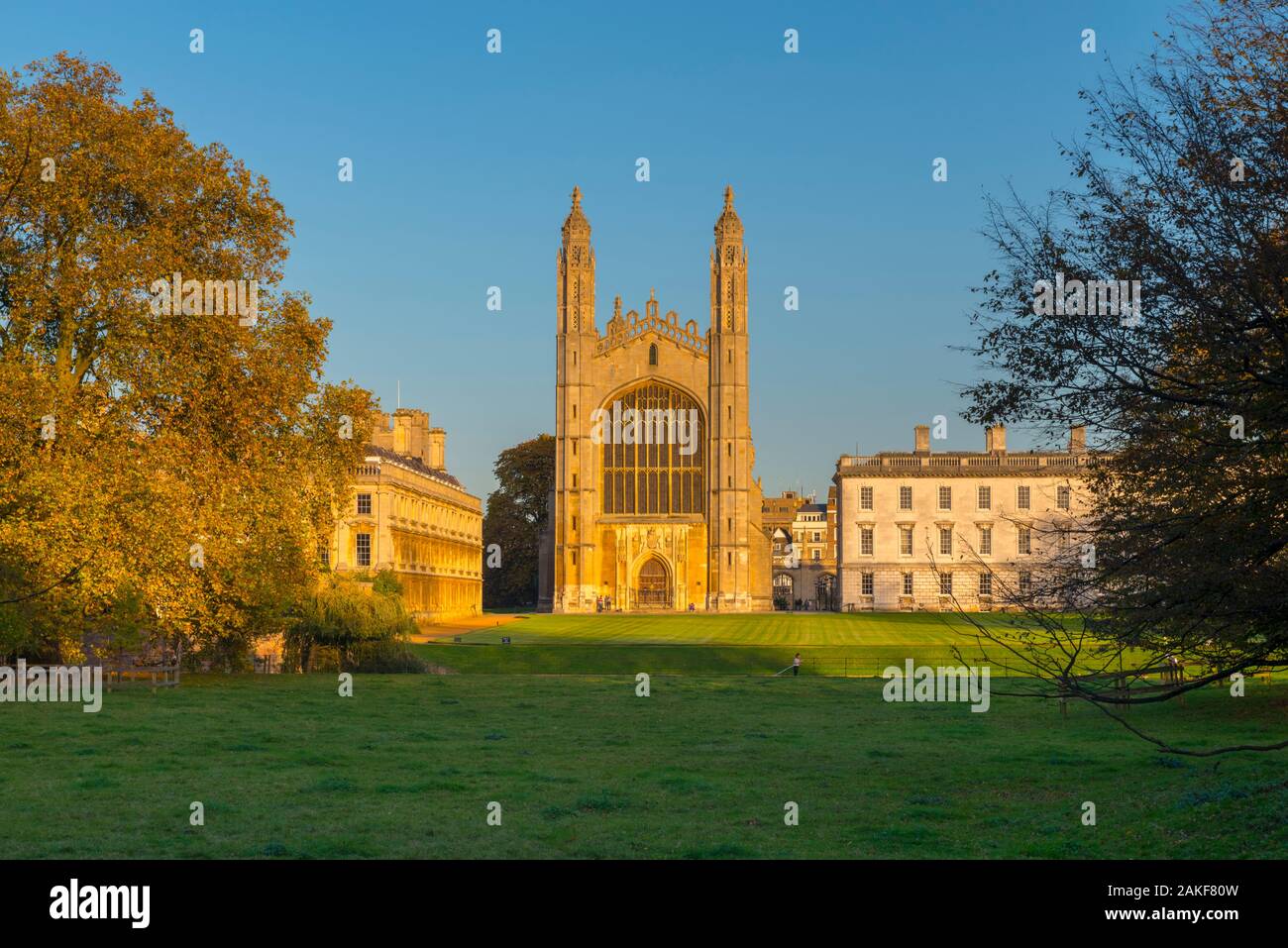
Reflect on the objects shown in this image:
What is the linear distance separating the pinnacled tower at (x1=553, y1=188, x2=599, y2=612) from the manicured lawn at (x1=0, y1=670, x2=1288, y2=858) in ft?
204

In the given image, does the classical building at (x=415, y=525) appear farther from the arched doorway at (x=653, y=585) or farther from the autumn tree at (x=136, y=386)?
the autumn tree at (x=136, y=386)

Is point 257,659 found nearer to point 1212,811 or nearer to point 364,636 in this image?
point 364,636

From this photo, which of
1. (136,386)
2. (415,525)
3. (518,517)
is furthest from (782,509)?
(136,386)

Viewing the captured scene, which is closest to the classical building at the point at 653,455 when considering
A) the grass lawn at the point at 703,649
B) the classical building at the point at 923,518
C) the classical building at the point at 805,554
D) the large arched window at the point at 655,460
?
the large arched window at the point at 655,460

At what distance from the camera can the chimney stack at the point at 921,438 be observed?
9088 centimetres

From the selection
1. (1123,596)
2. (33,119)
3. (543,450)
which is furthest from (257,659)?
(543,450)

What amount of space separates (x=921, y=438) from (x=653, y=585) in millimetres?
21191

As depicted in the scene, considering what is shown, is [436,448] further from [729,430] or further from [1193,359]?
[1193,359]

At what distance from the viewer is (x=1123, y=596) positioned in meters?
13.1

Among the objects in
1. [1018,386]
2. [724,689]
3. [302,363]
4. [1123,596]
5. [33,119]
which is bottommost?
[724,689]

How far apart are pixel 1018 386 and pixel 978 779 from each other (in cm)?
634

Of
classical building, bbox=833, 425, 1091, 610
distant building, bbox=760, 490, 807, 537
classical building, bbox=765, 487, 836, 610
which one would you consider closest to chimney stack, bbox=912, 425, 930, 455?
classical building, bbox=833, 425, 1091, 610

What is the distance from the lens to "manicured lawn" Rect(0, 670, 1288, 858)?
A: 12117mm
